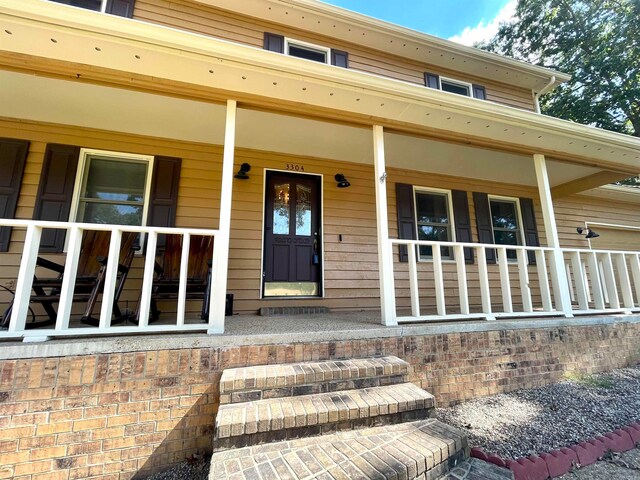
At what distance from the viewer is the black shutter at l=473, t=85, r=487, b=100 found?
19.8 ft

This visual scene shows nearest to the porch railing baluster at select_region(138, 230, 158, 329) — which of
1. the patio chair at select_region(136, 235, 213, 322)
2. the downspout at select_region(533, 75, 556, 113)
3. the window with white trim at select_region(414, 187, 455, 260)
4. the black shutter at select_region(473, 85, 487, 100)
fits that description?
the patio chair at select_region(136, 235, 213, 322)

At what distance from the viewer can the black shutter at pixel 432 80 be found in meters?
5.76

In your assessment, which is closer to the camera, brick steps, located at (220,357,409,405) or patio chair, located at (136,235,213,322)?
brick steps, located at (220,357,409,405)

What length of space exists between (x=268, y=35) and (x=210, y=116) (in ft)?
8.51

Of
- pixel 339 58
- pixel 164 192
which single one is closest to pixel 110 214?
pixel 164 192

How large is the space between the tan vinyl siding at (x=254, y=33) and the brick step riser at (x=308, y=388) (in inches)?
204

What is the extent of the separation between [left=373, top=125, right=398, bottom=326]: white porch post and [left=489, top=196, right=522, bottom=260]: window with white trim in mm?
3485

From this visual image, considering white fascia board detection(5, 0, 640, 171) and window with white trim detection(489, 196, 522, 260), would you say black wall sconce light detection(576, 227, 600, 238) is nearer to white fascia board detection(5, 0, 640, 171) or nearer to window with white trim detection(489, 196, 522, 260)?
window with white trim detection(489, 196, 522, 260)

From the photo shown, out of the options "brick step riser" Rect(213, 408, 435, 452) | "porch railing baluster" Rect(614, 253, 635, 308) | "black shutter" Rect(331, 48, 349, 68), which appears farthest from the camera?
"black shutter" Rect(331, 48, 349, 68)

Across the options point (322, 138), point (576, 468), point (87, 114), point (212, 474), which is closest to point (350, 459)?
point (212, 474)

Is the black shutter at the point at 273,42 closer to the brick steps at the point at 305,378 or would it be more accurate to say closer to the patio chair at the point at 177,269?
the patio chair at the point at 177,269

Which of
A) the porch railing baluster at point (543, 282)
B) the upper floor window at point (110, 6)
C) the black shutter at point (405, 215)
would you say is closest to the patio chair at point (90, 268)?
the upper floor window at point (110, 6)

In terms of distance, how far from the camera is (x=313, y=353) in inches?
92.0

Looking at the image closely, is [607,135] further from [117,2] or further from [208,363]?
[117,2]
